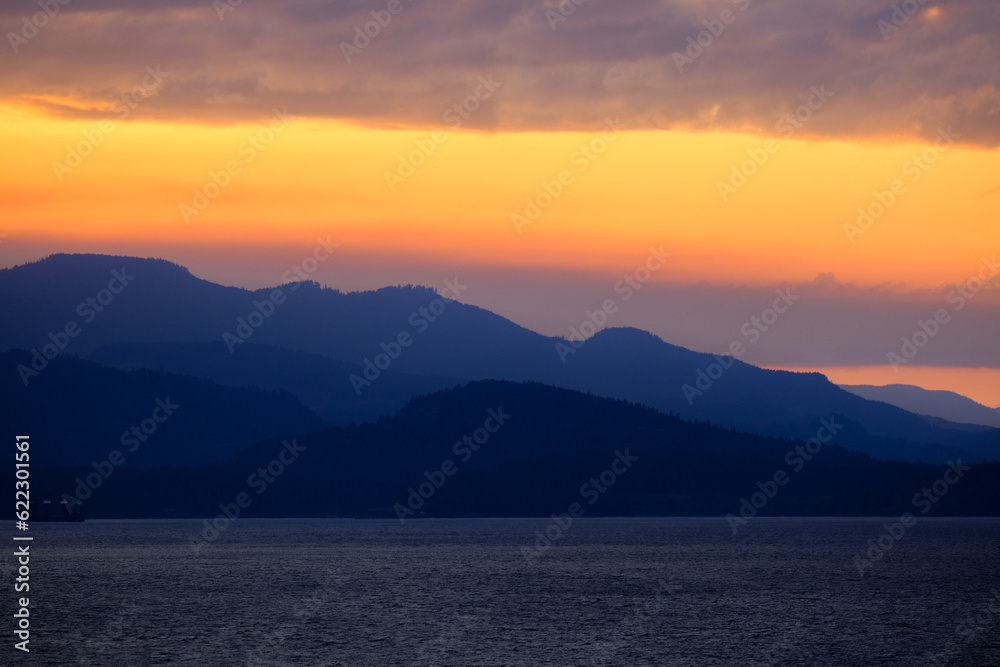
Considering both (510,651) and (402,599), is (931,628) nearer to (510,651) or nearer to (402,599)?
(510,651)

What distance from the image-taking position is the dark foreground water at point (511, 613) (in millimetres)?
83938

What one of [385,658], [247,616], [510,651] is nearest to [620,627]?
[510,651]

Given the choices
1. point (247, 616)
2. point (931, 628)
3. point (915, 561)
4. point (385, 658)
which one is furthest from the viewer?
point (915, 561)

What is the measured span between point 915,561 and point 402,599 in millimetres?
98912

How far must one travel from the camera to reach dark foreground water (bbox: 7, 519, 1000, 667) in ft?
275

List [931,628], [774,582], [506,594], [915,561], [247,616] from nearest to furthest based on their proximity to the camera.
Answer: [931,628] → [247,616] → [506,594] → [774,582] → [915,561]

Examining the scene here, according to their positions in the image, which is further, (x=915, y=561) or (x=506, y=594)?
(x=915, y=561)

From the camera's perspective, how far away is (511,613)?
108750 mm

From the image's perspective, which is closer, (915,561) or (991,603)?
(991,603)

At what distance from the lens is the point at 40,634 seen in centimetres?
9206

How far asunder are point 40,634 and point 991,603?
298 ft

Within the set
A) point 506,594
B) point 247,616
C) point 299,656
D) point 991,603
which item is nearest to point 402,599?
point 506,594

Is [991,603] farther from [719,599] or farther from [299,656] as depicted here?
[299,656]

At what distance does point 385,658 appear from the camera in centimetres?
8219
